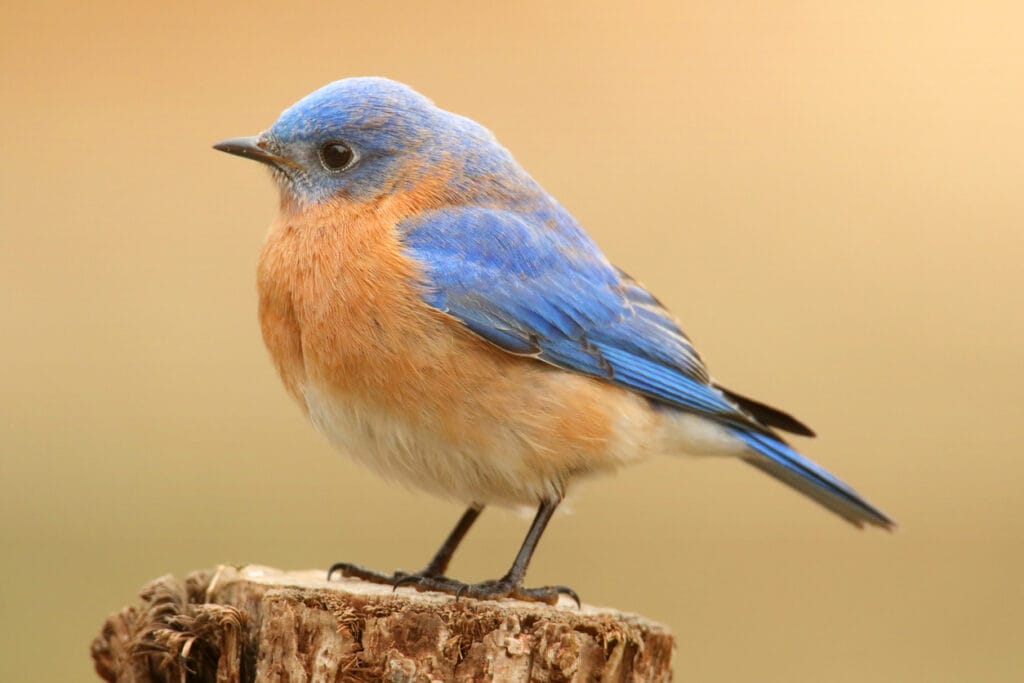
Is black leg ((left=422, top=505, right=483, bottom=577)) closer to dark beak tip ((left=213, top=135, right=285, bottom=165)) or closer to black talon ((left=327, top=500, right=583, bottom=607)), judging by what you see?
black talon ((left=327, top=500, right=583, bottom=607))

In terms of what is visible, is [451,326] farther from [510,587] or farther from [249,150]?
[249,150]

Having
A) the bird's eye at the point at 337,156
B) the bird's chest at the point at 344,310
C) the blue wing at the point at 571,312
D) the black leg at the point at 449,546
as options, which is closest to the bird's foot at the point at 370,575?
the black leg at the point at 449,546

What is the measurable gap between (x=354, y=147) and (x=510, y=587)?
172cm

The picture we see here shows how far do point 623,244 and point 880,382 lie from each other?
1.96m

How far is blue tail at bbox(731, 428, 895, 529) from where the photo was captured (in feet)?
20.2

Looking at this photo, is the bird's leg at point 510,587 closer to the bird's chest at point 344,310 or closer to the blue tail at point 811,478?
the bird's chest at point 344,310

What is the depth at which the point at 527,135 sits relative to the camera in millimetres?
10875

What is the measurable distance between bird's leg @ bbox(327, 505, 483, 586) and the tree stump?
48 centimetres

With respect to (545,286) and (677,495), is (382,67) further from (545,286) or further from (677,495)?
(545,286)

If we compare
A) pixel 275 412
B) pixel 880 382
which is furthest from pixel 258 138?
pixel 880 382

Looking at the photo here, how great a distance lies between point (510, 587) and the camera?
203 inches

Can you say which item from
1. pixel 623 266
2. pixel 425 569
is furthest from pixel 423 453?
pixel 623 266

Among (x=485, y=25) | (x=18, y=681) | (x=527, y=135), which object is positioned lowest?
(x=18, y=681)

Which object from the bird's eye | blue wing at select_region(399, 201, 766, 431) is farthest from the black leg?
the bird's eye
